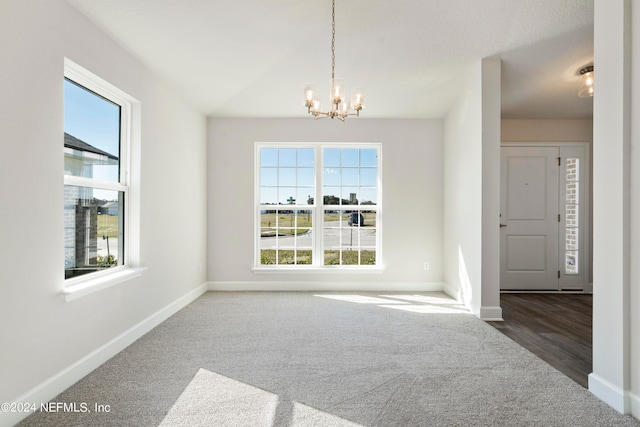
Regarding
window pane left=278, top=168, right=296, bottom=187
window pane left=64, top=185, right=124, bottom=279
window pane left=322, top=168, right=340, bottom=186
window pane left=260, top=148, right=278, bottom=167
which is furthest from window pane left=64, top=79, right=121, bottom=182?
window pane left=322, top=168, right=340, bottom=186

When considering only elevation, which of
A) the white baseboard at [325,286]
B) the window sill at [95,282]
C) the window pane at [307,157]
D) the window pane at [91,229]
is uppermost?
the window pane at [307,157]

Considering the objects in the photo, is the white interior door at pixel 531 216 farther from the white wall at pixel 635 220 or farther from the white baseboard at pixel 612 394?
the white wall at pixel 635 220

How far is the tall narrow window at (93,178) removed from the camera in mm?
2574

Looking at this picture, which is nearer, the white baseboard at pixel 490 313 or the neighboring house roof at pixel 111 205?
the neighboring house roof at pixel 111 205

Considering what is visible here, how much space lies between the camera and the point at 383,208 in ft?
17.4

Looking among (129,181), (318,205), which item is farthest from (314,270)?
(129,181)

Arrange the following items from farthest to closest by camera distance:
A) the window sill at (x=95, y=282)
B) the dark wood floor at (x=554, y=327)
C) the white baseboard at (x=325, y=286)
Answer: the white baseboard at (x=325, y=286)
the dark wood floor at (x=554, y=327)
the window sill at (x=95, y=282)

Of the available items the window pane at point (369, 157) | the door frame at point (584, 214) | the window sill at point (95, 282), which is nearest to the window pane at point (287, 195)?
the window pane at point (369, 157)

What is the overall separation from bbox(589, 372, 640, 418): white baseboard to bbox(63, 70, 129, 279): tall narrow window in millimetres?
3586

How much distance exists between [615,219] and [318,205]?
12.3 feet

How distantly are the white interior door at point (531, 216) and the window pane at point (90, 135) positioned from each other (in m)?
5.07

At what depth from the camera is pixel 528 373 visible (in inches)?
99.8

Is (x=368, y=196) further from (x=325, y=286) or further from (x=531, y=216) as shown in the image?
(x=531, y=216)

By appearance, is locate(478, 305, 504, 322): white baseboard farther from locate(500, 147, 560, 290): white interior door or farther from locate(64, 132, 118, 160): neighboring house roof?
locate(64, 132, 118, 160): neighboring house roof
